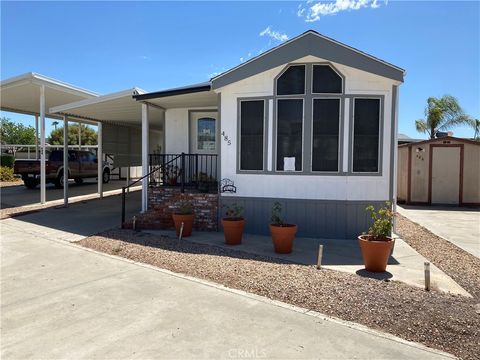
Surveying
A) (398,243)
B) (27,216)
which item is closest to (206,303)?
(398,243)

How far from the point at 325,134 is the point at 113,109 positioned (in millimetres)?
6738

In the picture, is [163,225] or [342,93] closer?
[342,93]

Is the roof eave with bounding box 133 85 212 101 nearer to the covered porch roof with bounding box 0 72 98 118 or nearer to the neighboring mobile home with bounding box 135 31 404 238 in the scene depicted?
the neighboring mobile home with bounding box 135 31 404 238

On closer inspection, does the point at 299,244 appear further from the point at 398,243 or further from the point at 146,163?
the point at 146,163

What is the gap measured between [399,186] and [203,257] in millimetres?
11076

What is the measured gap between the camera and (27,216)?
34.8ft

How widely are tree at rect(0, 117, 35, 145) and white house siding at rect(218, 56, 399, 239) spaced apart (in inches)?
2014

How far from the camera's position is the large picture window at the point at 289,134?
318 inches

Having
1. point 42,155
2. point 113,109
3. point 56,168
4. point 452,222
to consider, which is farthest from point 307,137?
point 56,168

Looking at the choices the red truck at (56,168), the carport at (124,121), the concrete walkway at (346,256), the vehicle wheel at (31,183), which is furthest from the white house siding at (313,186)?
the vehicle wheel at (31,183)

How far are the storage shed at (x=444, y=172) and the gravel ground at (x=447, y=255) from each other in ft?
15.4

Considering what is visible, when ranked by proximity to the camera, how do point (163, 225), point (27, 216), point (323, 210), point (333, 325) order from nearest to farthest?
point (333, 325)
point (323, 210)
point (163, 225)
point (27, 216)

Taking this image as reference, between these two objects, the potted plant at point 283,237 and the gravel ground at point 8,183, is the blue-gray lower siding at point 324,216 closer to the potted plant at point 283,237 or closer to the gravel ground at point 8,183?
the potted plant at point 283,237

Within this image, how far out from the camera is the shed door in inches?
542
